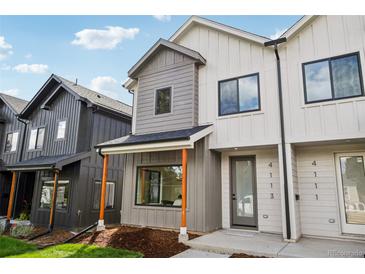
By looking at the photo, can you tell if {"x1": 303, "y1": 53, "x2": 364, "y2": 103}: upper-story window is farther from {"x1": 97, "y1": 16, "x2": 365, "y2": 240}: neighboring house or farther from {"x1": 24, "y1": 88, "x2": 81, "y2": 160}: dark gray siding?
{"x1": 24, "y1": 88, "x2": 81, "y2": 160}: dark gray siding

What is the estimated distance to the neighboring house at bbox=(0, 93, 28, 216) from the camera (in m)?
14.6

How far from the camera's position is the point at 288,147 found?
23.3 feet

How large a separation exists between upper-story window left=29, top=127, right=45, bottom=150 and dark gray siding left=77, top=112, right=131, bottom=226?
11.5 ft

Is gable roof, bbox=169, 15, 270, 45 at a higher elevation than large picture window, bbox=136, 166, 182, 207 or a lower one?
higher

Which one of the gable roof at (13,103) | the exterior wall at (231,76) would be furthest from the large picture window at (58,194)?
the exterior wall at (231,76)

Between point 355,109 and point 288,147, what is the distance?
1859 millimetres

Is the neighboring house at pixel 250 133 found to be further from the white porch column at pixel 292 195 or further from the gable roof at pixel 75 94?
the gable roof at pixel 75 94

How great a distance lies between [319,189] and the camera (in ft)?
24.1

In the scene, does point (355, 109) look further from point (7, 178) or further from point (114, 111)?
point (7, 178)

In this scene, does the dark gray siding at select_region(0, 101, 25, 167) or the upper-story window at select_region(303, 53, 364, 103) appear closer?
the upper-story window at select_region(303, 53, 364, 103)

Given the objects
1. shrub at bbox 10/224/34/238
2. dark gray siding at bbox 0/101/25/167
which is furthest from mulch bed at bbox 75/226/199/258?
dark gray siding at bbox 0/101/25/167

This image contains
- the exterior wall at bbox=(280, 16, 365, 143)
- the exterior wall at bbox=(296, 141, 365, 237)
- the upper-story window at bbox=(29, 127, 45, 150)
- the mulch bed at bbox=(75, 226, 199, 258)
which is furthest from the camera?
the upper-story window at bbox=(29, 127, 45, 150)

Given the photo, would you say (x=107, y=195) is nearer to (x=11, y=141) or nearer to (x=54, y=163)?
(x=54, y=163)
